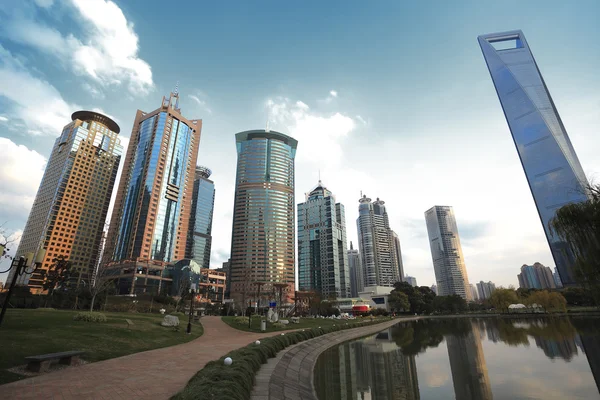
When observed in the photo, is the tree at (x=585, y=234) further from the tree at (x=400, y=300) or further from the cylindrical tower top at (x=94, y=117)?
the cylindrical tower top at (x=94, y=117)

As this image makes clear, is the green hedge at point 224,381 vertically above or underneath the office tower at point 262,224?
underneath

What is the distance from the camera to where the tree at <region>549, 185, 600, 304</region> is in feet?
42.9

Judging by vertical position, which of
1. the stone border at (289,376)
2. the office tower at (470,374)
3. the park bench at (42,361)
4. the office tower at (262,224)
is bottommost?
the office tower at (470,374)

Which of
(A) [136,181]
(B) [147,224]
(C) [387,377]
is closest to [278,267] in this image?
(B) [147,224]

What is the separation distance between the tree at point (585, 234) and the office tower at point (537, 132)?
84596 mm

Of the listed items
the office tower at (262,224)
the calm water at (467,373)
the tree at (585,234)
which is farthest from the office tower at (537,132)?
the office tower at (262,224)

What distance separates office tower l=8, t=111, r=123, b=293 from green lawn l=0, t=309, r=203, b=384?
152987mm

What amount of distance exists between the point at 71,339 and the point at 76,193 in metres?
178

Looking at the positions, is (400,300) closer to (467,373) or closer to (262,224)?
(467,373)

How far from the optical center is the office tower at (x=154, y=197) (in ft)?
425

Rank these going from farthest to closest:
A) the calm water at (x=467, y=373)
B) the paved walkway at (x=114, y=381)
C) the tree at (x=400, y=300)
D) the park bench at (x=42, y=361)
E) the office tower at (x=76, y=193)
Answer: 1. the office tower at (x=76, y=193)
2. the tree at (x=400, y=300)
3. the calm water at (x=467, y=373)
4. the park bench at (x=42, y=361)
5. the paved walkway at (x=114, y=381)

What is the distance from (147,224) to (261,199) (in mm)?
A: 73389

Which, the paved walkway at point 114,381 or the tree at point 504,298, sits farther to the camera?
the tree at point 504,298

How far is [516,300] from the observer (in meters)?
85.2
